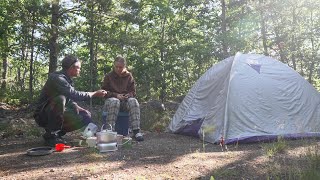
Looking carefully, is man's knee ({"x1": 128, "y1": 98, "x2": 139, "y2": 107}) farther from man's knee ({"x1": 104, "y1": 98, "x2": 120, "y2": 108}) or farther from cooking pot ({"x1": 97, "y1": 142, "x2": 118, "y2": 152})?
cooking pot ({"x1": 97, "y1": 142, "x2": 118, "y2": 152})

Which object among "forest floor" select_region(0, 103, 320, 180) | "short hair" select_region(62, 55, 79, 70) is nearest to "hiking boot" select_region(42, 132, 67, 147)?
"forest floor" select_region(0, 103, 320, 180)

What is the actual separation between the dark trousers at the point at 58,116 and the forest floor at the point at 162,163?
385mm

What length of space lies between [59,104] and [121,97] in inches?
46.8

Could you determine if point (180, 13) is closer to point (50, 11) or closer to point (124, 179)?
point (50, 11)

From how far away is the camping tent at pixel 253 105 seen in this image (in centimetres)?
532

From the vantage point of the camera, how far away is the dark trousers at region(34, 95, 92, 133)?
175 inches

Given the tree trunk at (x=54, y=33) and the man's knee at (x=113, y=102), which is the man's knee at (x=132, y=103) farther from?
the tree trunk at (x=54, y=33)

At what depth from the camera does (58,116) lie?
448cm

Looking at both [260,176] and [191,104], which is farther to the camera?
[191,104]

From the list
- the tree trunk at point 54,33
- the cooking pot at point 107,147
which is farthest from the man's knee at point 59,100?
the tree trunk at point 54,33

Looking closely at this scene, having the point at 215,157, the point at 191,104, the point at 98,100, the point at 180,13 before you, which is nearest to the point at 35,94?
the point at 98,100

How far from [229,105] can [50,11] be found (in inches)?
238

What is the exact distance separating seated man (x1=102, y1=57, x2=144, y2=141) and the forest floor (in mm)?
459

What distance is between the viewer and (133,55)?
34.6 ft
